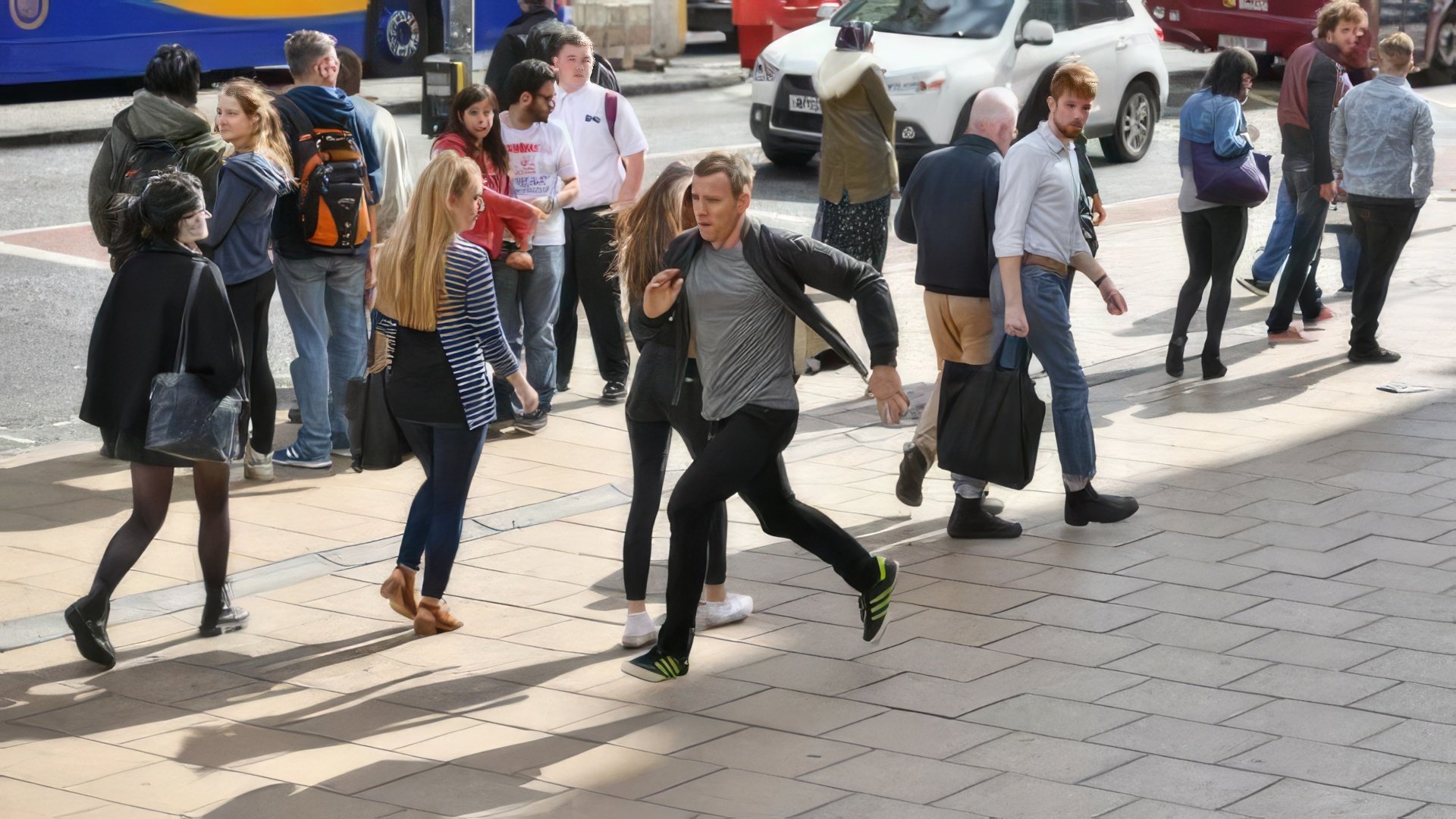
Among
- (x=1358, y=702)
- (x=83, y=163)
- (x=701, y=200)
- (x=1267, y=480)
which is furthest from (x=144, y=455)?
(x=83, y=163)

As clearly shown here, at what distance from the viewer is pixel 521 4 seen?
10.7 meters

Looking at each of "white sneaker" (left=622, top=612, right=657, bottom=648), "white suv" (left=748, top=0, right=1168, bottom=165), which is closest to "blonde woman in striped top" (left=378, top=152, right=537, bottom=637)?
"white sneaker" (left=622, top=612, right=657, bottom=648)

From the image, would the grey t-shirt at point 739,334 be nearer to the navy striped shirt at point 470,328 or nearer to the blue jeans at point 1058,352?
the navy striped shirt at point 470,328

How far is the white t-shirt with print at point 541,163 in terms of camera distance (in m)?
8.78

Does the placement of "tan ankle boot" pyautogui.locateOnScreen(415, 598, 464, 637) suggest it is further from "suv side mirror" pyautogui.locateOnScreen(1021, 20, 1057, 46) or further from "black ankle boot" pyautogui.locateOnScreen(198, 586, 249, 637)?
"suv side mirror" pyautogui.locateOnScreen(1021, 20, 1057, 46)

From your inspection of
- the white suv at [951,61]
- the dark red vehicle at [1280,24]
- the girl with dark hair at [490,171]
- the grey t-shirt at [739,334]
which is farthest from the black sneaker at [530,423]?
the dark red vehicle at [1280,24]

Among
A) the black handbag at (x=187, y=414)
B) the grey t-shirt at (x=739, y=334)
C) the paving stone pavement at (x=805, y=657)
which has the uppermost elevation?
the grey t-shirt at (x=739, y=334)

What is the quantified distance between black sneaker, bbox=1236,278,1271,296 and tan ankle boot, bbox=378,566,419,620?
7404 millimetres

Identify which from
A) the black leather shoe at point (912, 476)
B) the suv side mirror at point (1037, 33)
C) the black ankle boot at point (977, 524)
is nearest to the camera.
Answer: the black ankle boot at point (977, 524)

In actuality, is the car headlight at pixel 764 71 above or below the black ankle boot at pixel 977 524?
above

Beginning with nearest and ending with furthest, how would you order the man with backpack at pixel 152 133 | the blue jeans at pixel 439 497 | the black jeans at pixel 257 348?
the blue jeans at pixel 439 497, the man with backpack at pixel 152 133, the black jeans at pixel 257 348

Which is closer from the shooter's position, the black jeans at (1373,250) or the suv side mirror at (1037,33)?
the black jeans at (1373,250)

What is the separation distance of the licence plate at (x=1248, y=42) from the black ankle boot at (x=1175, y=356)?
47.8ft

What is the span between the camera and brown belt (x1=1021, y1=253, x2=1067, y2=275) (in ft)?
23.4
